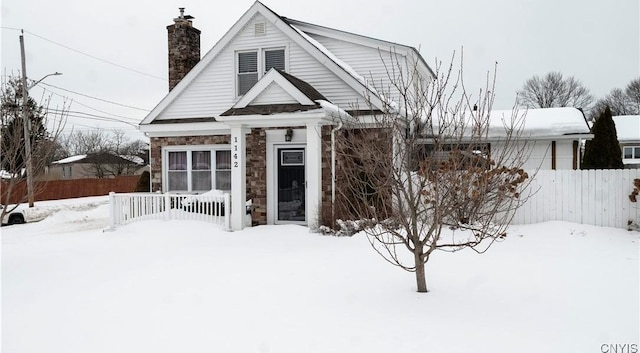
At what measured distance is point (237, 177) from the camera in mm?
11852

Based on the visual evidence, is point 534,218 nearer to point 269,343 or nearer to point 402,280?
point 402,280

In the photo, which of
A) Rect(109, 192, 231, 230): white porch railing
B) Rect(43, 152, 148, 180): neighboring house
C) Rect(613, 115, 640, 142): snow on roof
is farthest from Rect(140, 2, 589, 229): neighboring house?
Rect(43, 152, 148, 180): neighboring house

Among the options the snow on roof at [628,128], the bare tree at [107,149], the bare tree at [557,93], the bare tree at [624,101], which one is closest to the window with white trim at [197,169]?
the snow on roof at [628,128]

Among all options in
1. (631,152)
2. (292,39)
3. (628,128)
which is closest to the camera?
(292,39)

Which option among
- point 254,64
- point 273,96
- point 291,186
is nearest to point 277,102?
point 273,96

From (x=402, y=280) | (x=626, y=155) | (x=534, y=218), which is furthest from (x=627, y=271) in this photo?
(x=626, y=155)

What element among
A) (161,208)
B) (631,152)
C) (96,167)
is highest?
(631,152)

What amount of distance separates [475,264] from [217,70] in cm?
987

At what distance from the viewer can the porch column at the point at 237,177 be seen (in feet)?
38.8

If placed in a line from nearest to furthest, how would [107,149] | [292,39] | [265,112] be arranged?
[265,112]
[292,39]
[107,149]

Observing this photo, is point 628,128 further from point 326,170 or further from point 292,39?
point 326,170

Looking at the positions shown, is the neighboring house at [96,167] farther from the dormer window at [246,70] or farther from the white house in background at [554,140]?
the white house in background at [554,140]

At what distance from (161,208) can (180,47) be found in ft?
19.0

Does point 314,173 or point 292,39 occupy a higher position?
point 292,39
